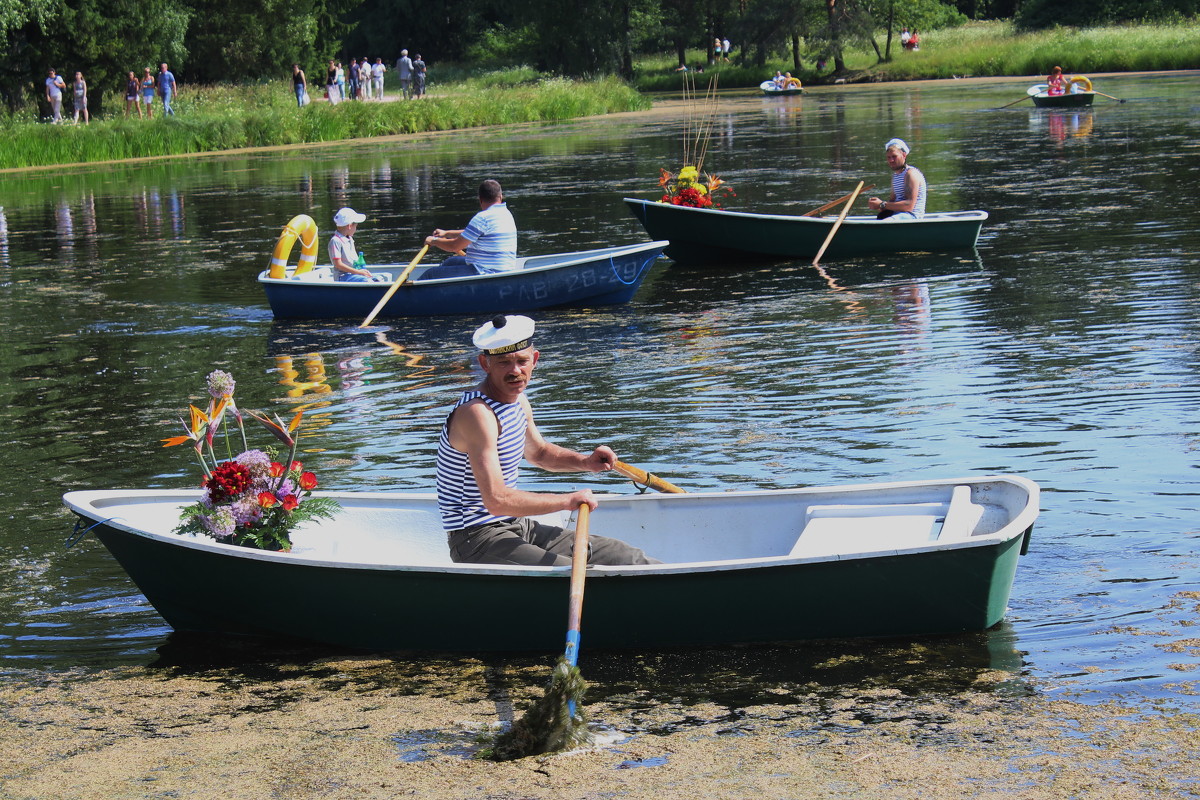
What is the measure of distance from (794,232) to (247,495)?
36.4 feet

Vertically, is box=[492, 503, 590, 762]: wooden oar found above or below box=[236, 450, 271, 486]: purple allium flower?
below

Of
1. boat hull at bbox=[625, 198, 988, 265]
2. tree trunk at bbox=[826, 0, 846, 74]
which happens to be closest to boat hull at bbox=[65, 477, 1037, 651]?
boat hull at bbox=[625, 198, 988, 265]

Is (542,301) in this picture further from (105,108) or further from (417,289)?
(105,108)

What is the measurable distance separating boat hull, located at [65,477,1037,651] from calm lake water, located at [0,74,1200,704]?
12 cm

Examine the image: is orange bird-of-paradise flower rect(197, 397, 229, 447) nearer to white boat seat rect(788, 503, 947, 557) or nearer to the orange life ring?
white boat seat rect(788, 503, 947, 557)

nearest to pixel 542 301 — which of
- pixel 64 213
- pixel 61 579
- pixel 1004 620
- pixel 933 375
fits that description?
pixel 933 375

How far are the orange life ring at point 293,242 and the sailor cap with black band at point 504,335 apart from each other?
345 inches

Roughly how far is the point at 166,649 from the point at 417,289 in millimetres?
7861

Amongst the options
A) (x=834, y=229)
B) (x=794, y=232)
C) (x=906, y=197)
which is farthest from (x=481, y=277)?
(x=906, y=197)

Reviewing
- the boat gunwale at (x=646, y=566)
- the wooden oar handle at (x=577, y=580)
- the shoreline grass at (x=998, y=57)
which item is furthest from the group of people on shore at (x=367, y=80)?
the wooden oar handle at (x=577, y=580)

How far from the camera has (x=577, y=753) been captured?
16.7ft

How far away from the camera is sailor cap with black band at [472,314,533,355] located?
18.3 ft

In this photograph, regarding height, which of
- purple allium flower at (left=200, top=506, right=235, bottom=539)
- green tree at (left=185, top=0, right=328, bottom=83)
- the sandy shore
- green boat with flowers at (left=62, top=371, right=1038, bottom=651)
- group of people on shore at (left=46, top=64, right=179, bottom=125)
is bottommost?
the sandy shore

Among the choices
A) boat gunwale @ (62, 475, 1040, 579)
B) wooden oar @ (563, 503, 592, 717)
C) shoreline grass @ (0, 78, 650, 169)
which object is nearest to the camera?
wooden oar @ (563, 503, 592, 717)
